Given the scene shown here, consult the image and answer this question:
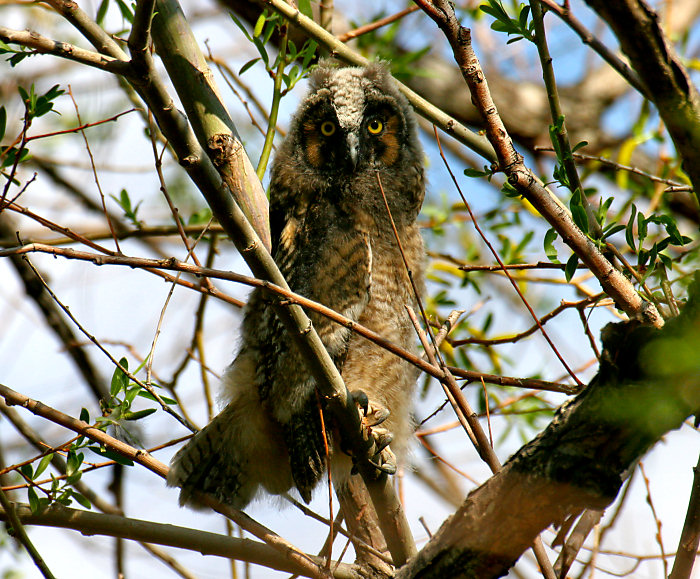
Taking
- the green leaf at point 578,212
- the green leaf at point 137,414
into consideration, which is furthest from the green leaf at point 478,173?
the green leaf at point 137,414

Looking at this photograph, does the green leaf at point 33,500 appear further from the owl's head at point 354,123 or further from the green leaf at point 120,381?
the owl's head at point 354,123

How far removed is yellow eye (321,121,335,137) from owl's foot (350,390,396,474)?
4.13 feet

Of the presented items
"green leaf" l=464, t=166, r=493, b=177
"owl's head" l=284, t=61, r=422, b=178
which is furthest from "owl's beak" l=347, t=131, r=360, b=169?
"green leaf" l=464, t=166, r=493, b=177

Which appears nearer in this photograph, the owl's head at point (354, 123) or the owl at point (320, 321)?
the owl at point (320, 321)

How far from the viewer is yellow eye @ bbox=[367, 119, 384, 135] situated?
10.6ft

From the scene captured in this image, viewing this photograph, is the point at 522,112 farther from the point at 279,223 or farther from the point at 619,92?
the point at 279,223

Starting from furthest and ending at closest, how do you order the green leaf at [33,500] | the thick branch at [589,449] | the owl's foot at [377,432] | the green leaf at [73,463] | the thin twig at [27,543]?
the owl's foot at [377,432]
the green leaf at [73,463]
the green leaf at [33,500]
the thin twig at [27,543]
the thick branch at [589,449]

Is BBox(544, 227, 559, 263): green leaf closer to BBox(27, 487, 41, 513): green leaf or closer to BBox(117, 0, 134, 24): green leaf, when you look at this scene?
A: BBox(27, 487, 41, 513): green leaf

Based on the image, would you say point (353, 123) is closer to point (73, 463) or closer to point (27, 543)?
point (73, 463)

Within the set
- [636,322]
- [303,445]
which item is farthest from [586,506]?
[303,445]

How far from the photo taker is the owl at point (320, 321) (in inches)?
105

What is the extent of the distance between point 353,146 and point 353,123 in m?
0.15

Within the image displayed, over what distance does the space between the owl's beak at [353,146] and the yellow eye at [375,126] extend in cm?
17

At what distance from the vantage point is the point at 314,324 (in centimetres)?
268
